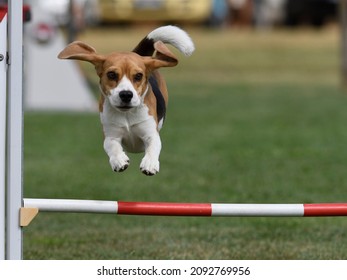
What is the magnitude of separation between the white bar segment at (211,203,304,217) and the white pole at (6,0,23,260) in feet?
3.09

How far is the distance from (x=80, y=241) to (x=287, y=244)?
54.8 inches

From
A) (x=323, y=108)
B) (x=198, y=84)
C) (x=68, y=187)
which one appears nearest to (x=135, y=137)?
(x=68, y=187)

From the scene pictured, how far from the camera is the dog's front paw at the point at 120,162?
212 inches

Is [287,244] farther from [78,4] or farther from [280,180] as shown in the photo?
[78,4]

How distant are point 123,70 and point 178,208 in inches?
29.1

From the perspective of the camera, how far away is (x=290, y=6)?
36438 millimetres

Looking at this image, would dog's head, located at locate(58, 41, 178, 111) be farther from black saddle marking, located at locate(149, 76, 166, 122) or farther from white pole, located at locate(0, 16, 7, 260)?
white pole, located at locate(0, 16, 7, 260)

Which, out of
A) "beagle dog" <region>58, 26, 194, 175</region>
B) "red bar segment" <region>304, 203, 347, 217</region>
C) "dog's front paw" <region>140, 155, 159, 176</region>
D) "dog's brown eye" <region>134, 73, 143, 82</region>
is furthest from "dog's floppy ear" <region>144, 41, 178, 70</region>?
"red bar segment" <region>304, 203, 347, 217</region>

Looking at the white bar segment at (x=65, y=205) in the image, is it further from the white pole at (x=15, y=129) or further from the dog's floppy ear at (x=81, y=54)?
the dog's floppy ear at (x=81, y=54)

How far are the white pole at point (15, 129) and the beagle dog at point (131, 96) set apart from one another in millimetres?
268

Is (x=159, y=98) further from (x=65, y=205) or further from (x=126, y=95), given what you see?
(x=65, y=205)

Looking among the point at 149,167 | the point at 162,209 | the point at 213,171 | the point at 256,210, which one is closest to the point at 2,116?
the point at 149,167

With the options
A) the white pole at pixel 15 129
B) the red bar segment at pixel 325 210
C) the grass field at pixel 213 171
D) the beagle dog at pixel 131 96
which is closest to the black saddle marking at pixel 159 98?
the beagle dog at pixel 131 96

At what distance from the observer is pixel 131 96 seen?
520 centimetres
